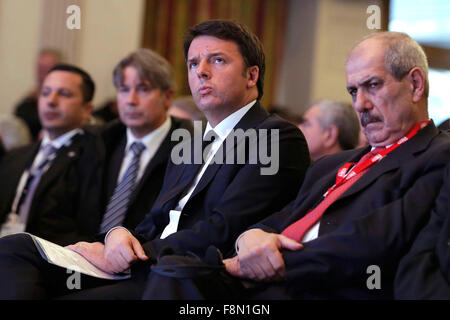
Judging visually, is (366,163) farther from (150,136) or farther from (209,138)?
(150,136)

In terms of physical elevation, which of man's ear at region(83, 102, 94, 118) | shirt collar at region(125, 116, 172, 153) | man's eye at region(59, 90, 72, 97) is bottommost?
shirt collar at region(125, 116, 172, 153)

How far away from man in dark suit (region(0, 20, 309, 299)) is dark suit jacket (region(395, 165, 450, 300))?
Result: 631 millimetres

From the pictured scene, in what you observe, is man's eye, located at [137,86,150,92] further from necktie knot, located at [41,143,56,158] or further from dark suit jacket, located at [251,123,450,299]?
dark suit jacket, located at [251,123,450,299]

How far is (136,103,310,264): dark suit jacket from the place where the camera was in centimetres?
217

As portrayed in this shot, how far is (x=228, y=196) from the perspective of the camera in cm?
222

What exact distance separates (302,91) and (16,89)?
3.54m

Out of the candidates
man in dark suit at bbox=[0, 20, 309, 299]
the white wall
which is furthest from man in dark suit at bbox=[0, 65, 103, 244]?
the white wall

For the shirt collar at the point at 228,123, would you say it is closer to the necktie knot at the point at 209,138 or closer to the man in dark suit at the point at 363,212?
the necktie knot at the point at 209,138

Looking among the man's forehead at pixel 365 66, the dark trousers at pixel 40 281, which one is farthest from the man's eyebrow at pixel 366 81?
the dark trousers at pixel 40 281

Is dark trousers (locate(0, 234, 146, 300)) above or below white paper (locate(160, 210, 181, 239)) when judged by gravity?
below
